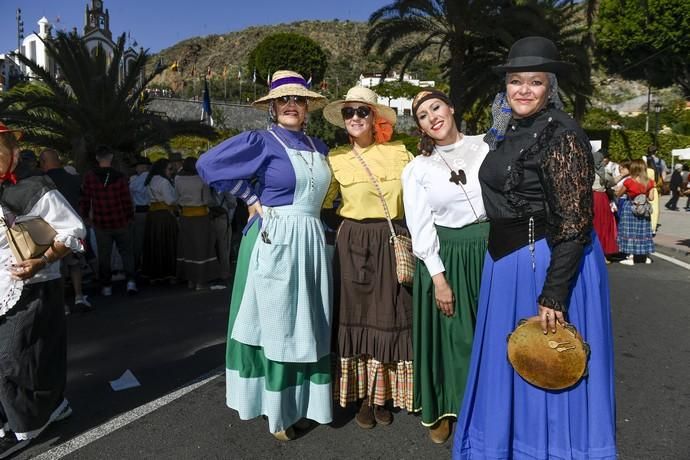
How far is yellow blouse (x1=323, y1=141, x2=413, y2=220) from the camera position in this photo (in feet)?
10.6

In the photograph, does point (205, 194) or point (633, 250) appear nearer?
point (205, 194)

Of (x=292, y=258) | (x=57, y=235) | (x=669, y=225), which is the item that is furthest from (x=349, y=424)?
(x=669, y=225)

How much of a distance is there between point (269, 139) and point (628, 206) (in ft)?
26.1

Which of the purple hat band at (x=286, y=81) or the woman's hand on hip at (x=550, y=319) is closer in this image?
the woman's hand on hip at (x=550, y=319)

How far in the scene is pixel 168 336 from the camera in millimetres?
5312

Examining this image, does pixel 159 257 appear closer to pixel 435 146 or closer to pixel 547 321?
pixel 435 146

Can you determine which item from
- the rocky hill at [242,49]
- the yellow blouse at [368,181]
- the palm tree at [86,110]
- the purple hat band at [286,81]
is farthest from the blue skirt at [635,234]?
the rocky hill at [242,49]

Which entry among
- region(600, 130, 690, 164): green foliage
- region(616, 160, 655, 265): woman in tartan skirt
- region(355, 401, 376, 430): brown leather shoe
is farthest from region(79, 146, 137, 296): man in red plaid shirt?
region(600, 130, 690, 164): green foliage

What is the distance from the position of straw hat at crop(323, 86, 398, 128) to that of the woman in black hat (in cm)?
100

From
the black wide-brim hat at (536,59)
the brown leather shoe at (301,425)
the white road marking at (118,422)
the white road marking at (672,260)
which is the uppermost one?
the black wide-brim hat at (536,59)

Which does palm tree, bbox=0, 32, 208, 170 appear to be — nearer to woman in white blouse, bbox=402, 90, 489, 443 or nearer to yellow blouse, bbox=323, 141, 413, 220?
yellow blouse, bbox=323, 141, 413, 220

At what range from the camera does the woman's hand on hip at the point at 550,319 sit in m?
2.16

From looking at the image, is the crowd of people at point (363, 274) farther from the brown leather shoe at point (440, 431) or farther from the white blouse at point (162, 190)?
the white blouse at point (162, 190)

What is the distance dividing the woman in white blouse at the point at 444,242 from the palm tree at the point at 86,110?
978 centimetres
